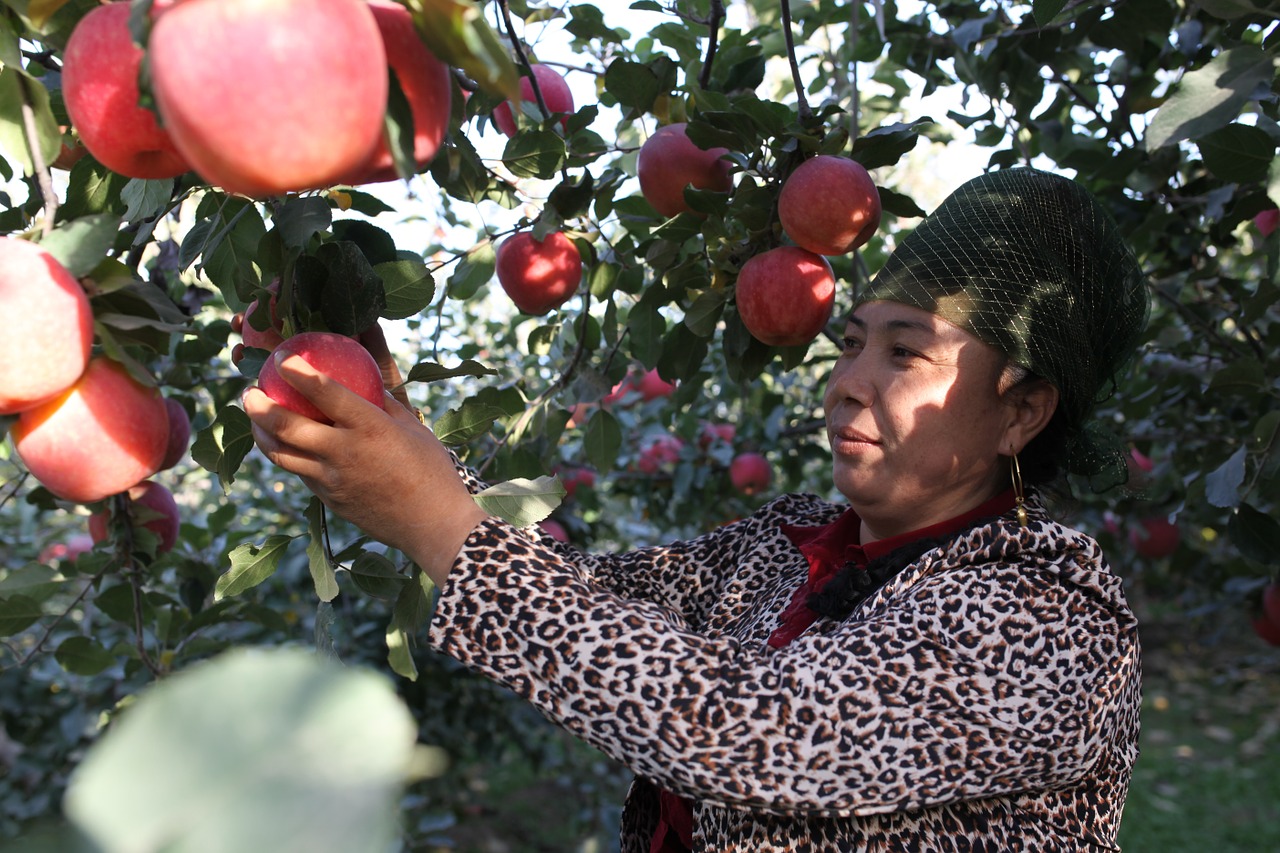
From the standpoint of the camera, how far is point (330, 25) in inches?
24.6

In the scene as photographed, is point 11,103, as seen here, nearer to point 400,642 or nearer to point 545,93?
point 400,642

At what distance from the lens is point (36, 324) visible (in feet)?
2.45

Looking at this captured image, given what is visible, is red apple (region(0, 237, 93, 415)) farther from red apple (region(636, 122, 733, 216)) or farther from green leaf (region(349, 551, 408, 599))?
red apple (region(636, 122, 733, 216))

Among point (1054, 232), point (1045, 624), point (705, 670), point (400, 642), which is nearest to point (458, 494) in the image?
point (400, 642)

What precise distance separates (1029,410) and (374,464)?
92 cm

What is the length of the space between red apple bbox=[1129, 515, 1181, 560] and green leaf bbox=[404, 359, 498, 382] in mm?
3280

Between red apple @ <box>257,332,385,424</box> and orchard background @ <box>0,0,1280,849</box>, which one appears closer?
orchard background @ <box>0,0,1280,849</box>

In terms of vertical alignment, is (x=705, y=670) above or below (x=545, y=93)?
below

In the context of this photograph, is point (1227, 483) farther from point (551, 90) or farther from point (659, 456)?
point (659, 456)

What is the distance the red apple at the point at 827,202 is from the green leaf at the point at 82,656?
1.43m

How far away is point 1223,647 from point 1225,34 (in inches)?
265

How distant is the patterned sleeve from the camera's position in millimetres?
1075

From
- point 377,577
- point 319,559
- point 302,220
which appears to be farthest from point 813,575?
point 302,220

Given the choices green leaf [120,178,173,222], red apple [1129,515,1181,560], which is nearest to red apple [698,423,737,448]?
red apple [1129,515,1181,560]
